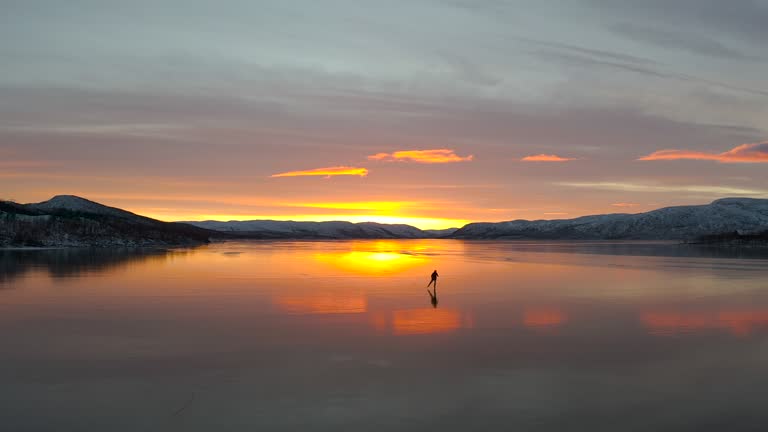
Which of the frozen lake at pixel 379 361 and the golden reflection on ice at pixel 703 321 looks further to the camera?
the golden reflection on ice at pixel 703 321

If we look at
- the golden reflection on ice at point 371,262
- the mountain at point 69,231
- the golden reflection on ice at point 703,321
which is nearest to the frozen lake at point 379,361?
the golden reflection on ice at point 703,321

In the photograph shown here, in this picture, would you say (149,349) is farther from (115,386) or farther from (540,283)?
(540,283)

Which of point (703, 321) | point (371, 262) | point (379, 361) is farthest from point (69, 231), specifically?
point (703, 321)

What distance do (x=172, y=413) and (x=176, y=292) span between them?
2332 cm

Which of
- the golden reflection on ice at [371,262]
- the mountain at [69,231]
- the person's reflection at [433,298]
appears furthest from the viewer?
the mountain at [69,231]

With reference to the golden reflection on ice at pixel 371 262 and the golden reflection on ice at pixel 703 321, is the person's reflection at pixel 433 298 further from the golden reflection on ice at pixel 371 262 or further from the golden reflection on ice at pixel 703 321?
the golden reflection on ice at pixel 371 262

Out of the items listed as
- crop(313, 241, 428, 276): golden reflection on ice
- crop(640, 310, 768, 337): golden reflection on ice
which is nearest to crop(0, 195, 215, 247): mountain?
crop(313, 241, 428, 276): golden reflection on ice

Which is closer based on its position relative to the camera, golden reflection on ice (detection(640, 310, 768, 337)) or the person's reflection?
golden reflection on ice (detection(640, 310, 768, 337))

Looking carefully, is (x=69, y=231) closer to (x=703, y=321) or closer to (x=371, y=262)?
(x=371, y=262)

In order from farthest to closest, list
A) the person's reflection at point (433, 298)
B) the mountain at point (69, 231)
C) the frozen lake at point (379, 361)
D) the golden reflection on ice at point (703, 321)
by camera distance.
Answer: the mountain at point (69, 231), the person's reflection at point (433, 298), the golden reflection on ice at point (703, 321), the frozen lake at point (379, 361)

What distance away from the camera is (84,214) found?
5714 inches

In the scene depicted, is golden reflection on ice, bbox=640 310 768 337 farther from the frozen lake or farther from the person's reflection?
the person's reflection

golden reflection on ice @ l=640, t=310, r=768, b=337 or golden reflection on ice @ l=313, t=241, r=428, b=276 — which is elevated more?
golden reflection on ice @ l=313, t=241, r=428, b=276

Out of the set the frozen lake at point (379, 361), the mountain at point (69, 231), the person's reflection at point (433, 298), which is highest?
the mountain at point (69, 231)
